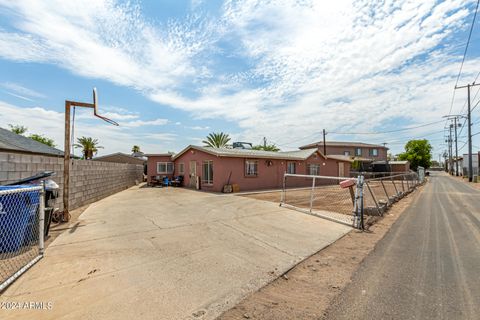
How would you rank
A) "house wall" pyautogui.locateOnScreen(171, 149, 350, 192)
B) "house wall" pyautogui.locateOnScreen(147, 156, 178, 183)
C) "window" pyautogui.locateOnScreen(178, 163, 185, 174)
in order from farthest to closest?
"house wall" pyautogui.locateOnScreen(147, 156, 178, 183) < "window" pyautogui.locateOnScreen(178, 163, 185, 174) < "house wall" pyautogui.locateOnScreen(171, 149, 350, 192)

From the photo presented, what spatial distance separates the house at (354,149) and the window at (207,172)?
140 feet

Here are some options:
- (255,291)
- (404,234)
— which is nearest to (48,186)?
(255,291)

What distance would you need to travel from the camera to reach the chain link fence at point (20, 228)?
152 inches

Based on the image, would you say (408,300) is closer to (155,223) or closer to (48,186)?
(155,223)

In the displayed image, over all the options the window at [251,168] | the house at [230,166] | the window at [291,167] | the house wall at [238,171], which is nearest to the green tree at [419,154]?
the house at [230,166]

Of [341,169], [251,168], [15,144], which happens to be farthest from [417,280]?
[341,169]

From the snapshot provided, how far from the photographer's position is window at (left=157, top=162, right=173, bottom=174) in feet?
71.0

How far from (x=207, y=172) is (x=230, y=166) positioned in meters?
2.06

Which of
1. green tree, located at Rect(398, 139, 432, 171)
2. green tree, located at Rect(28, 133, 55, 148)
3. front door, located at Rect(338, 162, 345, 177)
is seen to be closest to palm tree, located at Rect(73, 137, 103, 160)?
green tree, located at Rect(28, 133, 55, 148)

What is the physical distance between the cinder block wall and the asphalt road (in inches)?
292

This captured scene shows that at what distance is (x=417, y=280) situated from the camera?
11.0 feet

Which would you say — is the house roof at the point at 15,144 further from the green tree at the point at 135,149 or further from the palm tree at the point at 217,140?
the green tree at the point at 135,149

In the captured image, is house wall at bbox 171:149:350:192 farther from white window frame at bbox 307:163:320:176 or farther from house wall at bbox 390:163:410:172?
house wall at bbox 390:163:410:172

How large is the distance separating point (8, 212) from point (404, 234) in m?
8.52
